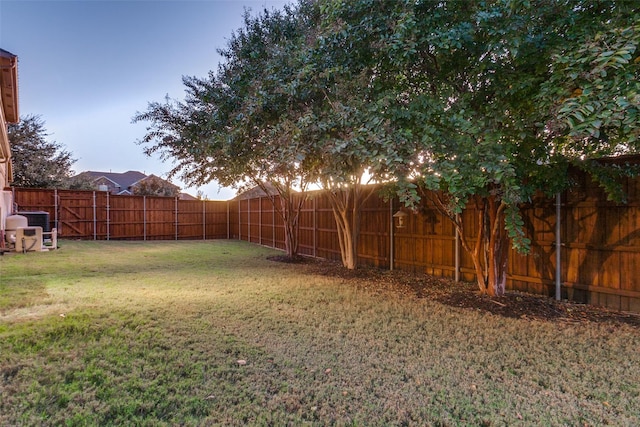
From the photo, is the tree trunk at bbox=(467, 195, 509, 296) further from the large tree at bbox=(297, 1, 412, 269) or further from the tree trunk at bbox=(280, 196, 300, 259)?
the tree trunk at bbox=(280, 196, 300, 259)

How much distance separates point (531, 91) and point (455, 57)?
97 centimetres

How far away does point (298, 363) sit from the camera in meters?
2.66

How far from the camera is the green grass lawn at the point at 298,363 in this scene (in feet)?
6.47

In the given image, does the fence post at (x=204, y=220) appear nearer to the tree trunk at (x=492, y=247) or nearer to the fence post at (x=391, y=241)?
the fence post at (x=391, y=241)

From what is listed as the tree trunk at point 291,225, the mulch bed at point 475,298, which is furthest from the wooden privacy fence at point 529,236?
the tree trunk at point 291,225

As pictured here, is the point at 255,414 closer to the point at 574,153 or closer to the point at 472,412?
the point at 472,412

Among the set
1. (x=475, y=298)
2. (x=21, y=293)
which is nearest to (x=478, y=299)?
(x=475, y=298)

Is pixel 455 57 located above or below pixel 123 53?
below

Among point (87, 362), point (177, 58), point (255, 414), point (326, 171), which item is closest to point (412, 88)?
point (326, 171)

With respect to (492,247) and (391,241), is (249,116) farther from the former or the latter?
(391,241)

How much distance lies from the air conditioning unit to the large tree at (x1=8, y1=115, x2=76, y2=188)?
888cm

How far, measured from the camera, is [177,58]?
8.71m

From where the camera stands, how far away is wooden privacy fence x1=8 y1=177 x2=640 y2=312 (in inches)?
157

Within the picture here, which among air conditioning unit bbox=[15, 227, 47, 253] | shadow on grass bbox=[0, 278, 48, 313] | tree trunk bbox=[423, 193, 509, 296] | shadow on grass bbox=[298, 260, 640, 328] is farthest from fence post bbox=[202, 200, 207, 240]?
tree trunk bbox=[423, 193, 509, 296]
